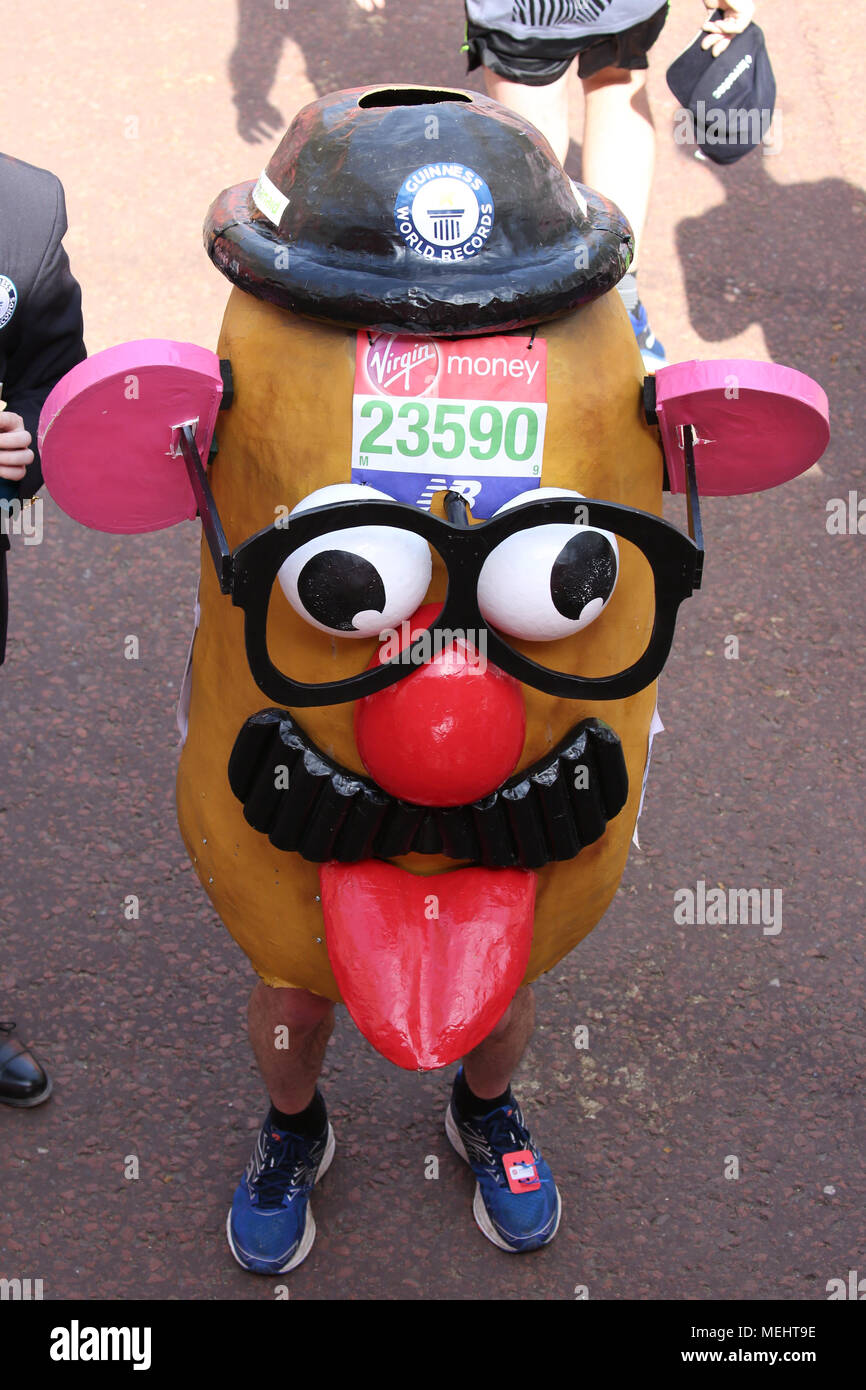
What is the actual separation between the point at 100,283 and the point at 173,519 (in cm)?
335

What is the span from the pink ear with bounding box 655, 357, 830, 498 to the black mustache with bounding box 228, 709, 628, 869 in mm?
381

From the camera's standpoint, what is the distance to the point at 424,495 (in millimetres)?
1762

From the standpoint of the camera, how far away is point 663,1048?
9.86 ft

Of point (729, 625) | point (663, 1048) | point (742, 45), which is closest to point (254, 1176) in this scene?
point (663, 1048)

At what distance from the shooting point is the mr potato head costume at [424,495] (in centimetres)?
171

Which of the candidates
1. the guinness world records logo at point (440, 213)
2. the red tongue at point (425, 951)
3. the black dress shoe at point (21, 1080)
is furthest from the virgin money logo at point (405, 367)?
the black dress shoe at point (21, 1080)

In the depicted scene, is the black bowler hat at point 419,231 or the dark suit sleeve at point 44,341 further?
the dark suit sleeve at point 44,341

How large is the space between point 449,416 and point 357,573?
0.22m

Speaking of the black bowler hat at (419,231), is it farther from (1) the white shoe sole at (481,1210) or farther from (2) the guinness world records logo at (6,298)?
(1) the white shoe sole at (481,1210)

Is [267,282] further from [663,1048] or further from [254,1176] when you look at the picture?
[663,1048]

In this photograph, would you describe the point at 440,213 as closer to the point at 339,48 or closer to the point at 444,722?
the point at 444,722

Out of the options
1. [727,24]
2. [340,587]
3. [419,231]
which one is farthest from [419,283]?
[727,24]

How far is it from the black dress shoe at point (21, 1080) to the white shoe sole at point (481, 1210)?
2.61 ft

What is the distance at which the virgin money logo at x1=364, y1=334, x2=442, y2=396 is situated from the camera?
5.68 ft
